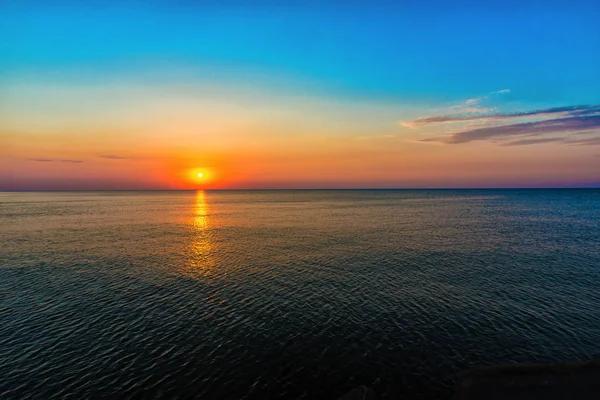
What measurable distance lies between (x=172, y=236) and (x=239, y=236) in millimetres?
21687

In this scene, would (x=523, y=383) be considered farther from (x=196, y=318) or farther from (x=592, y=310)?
(x=196, y=318)

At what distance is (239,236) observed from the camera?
3684 inches

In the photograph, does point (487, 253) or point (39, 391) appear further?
point (487, 253)

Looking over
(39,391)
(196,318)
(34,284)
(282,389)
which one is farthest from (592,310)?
(34,284)

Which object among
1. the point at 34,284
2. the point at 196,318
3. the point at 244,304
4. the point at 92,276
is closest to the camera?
the point at 196,318

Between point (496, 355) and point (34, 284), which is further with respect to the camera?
point (34, 284)

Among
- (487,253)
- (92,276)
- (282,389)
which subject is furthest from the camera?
(487,253)

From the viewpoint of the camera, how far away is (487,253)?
6669cm

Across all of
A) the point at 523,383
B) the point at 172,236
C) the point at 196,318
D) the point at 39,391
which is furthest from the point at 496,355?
the point at 172,236

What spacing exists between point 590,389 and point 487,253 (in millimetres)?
49236

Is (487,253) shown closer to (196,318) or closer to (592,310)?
(592,310)

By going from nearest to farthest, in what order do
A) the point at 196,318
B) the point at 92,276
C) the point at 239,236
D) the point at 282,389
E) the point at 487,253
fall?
1. the point at 282,389
2. the point at 196,318
3. the point at 92,276
4. the point at 487,253
5. the point at 239,236

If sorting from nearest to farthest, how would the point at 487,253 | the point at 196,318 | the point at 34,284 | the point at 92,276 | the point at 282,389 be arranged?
the point at 282,389
the point at 196,318
the point at 34,284
the point at 92,276
the point at 487,253

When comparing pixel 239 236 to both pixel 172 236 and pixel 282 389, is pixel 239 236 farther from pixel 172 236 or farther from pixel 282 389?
pixel 282 389
